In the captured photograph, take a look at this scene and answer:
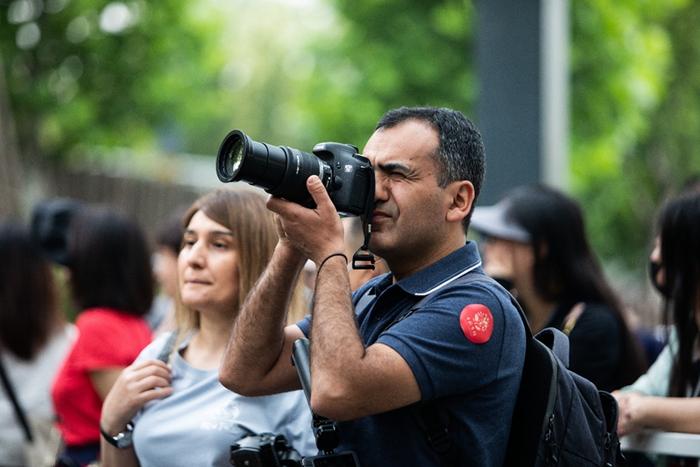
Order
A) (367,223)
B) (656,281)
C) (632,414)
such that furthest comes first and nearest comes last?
1. (656,281)
2. (632,414)
3. (367,223)

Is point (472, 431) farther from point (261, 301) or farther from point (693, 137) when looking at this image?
point (693, 137)

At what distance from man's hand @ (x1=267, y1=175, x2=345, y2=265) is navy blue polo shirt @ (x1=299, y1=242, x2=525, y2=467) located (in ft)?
0.82

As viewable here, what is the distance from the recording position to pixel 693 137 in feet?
65.9

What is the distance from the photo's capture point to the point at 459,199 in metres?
2.95

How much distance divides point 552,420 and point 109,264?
→ 2892mm

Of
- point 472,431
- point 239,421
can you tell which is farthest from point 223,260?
point 472,431

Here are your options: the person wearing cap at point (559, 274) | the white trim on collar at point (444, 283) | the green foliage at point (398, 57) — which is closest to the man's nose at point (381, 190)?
the white trim on collar at point (444, 283)

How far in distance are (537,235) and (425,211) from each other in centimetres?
215

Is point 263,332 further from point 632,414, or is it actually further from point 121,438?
point 632,414

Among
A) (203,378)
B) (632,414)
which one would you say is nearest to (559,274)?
(632,414)

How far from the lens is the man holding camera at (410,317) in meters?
2.63

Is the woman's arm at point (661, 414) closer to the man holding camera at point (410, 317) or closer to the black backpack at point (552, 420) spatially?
the black backpack at point (552, 420)

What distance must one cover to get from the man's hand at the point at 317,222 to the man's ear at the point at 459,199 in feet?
1.03

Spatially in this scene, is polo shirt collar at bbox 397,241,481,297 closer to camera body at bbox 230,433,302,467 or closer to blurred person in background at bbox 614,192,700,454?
camera body at bbox 230,433,302,467
